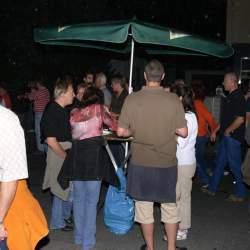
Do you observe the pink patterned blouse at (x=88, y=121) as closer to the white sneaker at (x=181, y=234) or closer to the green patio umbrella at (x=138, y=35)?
the green patio umbrella at (x=138, y=35)

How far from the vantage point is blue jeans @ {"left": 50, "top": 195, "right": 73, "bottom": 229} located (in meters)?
6.07

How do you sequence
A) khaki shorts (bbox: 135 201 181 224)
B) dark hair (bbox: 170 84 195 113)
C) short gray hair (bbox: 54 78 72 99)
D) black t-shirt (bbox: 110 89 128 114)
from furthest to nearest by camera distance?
black t-shirt (bbox: 110 89 128 114) → short gray hair (bbox: 54 78 72 99) → dark hair (bbox: 170 84 195 113) → khaki shorts (bbox: 135 201 181 224)

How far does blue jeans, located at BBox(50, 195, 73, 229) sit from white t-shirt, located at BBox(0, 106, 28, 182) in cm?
329

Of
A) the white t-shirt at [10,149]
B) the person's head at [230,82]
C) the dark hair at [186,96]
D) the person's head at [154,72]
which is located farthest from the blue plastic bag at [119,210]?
the white t-shirt at [10,149]

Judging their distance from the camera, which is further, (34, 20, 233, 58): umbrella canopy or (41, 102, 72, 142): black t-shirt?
(34, 20, 233, 58): umbrella canopy

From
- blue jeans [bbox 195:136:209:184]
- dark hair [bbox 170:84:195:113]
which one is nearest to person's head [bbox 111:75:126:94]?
blue jeans [bbox 195:136:209:184]

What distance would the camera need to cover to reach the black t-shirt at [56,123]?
558cm

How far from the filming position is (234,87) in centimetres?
746

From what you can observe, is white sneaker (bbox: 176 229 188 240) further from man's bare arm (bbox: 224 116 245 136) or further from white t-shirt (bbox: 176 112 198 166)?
man's bare arm (bbox: 224 116 245 136)

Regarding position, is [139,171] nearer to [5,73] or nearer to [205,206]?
[205,206]

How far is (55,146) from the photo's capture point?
558 cm

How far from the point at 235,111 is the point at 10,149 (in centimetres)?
517

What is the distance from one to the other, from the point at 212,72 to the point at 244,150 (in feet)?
86.9

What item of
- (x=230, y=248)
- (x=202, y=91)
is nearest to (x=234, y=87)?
(x=202, y=91)
